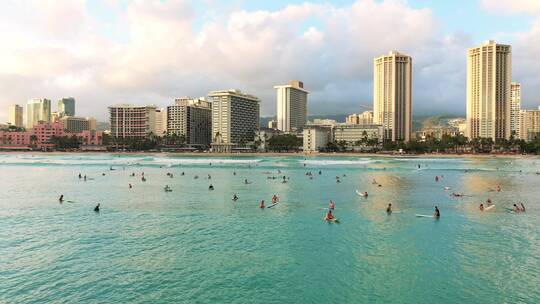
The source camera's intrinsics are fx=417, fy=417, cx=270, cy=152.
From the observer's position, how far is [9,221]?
34.0 metres

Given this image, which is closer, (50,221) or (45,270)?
(45,270)

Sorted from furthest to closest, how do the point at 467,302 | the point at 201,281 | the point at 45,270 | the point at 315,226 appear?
the point at 315,226, the point at 45,270, the point at 201,281, the point at 467,302

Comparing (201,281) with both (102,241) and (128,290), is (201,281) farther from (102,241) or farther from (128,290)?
(102,241)

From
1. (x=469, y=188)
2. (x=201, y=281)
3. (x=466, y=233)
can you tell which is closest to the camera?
(x=201, y=281)

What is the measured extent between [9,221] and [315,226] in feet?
81.5

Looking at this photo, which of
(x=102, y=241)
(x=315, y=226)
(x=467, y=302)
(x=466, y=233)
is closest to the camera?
(x=467, y=302)

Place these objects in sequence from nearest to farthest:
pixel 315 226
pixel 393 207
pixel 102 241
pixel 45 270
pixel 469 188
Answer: pixel 45 270
pixel 102 241
pixel 315 226
pixel 393 207
pixel 469 188

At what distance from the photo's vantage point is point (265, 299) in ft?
59.4

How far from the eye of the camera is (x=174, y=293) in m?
18.5

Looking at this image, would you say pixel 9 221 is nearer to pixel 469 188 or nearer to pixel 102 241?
pixel 102 241

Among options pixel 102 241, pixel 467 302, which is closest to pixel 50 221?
pixel 102 241

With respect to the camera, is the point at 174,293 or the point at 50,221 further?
the point at 50,221

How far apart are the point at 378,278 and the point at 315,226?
12.1 meters

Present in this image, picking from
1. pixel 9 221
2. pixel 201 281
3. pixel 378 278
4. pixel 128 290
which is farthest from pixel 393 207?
pixel 9 221
